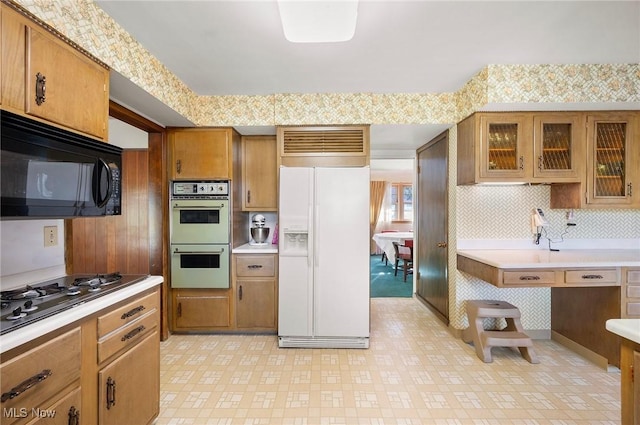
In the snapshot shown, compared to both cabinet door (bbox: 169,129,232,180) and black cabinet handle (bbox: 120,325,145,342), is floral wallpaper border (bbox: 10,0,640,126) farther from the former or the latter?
black cabinet handle (bbox: 120,325,145,342)

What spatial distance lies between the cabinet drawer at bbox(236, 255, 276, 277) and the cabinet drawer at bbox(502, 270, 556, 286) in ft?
6.88

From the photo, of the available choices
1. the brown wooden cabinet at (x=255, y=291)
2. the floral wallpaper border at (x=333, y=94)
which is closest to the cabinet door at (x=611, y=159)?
the floral wallpaper border at (x=333, y=94)

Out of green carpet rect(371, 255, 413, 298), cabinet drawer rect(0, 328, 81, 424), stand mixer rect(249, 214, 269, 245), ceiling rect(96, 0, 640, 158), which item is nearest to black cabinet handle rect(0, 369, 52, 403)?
cabinet drawer rect(0, 328, 81, 424)

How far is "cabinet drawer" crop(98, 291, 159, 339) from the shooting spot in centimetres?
134

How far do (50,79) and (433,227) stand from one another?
3.59m

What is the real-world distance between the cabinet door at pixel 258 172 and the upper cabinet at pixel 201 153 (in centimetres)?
34

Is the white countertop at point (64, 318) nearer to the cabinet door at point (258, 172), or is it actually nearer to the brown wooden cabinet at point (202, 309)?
the brown wooden cabinet at point (202, 309)

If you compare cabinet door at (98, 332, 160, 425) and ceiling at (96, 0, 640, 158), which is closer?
cabinet door at (98, 332, 160, 425)

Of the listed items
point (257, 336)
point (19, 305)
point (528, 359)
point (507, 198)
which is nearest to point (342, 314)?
point (257, 336)

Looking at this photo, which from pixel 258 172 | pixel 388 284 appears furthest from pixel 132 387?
pixel 388 284

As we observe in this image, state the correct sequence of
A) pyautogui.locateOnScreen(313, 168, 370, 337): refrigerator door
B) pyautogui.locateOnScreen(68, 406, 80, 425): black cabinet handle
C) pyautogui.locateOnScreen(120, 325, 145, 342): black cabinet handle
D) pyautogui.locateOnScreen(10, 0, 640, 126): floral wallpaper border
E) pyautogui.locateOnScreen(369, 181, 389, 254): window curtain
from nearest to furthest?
pyautogui.locateOnScreen(68, 406, 80, 425): black cabinet handle → pyautogui.locateOnScreen(120, 325, 145, 342): black cabinet handle → pyautogui.locateOnScreen(10, 0, 640, 126): floral wallpaper border → pyautogui.locateOnScreen(313, 168, 370, 337): refrigerator door → pyautogui.locateOnScreen(369, 181, 389, 254): window curtain

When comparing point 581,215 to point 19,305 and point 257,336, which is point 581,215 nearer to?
point 257,336

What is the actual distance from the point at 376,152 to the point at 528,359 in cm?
282

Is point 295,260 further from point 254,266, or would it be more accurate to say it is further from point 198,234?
point 198,234
